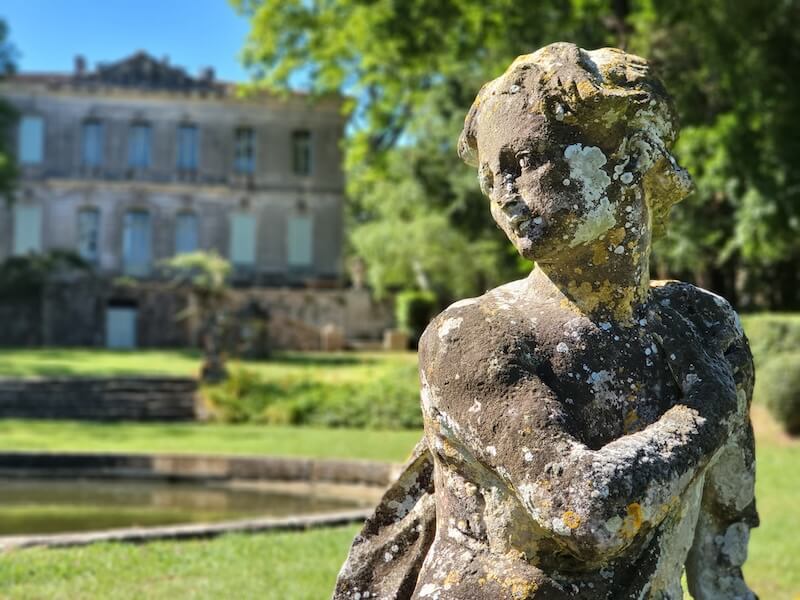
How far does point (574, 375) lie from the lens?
7.66ft

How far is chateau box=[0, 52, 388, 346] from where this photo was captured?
4269 centimetres

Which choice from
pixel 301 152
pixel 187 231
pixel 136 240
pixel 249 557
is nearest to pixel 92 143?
pixel 136 240

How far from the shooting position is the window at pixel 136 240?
4319cm

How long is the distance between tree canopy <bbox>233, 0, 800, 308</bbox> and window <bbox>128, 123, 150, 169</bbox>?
45.8ft

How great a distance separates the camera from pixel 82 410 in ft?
67.7

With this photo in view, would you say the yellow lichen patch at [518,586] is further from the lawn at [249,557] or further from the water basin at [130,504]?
the water basin at [130,504]

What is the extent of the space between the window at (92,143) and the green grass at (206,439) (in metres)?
26.0

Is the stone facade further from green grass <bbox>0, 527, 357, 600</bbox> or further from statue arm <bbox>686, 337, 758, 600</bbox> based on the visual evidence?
statue arm <bbox>686, 337, 758, 600</bbox>

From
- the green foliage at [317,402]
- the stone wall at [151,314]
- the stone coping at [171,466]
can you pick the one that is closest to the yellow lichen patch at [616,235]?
the stone coping at [171,466]

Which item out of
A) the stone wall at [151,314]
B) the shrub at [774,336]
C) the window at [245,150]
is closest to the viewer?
the shrub at [774,336]

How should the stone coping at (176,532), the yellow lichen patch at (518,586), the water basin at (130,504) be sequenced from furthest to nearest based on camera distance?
the water basin at (130,504) → the stone coping at (176,532) → the yellow lichen patch at (518,586)

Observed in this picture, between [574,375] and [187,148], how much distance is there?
43.3 meters

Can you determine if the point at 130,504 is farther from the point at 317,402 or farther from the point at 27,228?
the point at 27,228

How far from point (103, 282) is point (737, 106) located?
85.7ft
